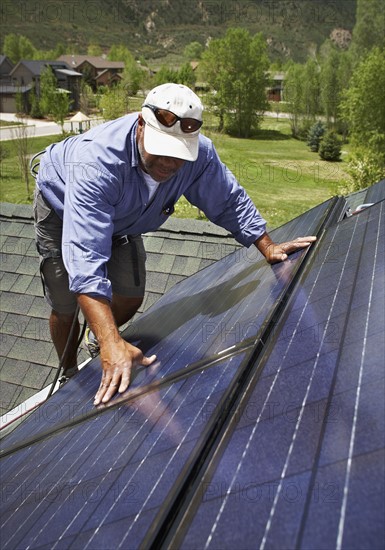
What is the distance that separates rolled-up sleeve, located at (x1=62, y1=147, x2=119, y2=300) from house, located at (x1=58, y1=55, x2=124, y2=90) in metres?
79.1

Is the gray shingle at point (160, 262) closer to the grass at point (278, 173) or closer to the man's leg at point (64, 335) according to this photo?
the man's leg at point (64, 335)

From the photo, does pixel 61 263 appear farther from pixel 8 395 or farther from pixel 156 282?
pixel 156 282

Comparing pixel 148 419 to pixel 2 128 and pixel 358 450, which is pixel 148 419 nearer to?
pixel 358 450

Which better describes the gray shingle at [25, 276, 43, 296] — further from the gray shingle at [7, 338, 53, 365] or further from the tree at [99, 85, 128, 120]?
the tree at [99, 85, 128, 120]

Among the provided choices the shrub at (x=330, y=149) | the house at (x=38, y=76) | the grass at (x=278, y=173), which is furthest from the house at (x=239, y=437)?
the house at (x=38, y=76)

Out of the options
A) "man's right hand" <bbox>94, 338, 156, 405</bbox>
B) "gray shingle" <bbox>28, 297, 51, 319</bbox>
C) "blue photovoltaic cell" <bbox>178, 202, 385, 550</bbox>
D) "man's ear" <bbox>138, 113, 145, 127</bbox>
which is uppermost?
"man's ear" <bbox>138, 113, 145, 127</bbox>

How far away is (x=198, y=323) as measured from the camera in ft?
9.57

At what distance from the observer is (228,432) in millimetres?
1520

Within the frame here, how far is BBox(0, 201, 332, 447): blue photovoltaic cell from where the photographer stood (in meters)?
2.41

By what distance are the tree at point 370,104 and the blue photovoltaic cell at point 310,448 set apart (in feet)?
109

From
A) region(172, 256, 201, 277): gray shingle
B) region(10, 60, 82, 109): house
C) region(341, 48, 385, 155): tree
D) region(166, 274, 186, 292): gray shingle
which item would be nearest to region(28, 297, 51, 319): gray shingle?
region(166, 274, 186, 292): gray shingle

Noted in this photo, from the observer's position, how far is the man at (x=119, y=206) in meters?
2.57

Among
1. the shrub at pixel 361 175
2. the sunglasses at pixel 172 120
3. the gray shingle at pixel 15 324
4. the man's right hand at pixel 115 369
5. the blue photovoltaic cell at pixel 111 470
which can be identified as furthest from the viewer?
the shrub at pixel 361 175

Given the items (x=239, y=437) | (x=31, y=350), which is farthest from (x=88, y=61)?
(x=239, y=437)
